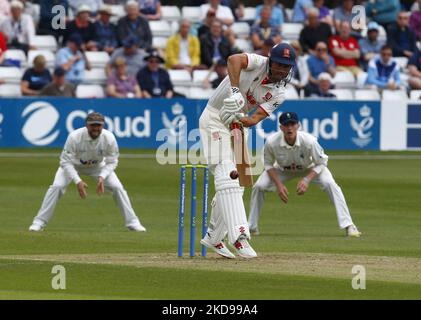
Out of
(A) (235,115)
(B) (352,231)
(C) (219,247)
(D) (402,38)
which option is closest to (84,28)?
(D) (402,38)

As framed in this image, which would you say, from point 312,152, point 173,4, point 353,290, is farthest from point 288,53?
point 173,4

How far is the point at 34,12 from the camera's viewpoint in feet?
86.1

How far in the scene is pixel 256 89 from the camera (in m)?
11.9

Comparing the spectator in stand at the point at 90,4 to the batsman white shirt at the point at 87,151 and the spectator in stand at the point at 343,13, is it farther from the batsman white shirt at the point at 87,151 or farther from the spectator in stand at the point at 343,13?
the batsman white shirt at the point at 87,151

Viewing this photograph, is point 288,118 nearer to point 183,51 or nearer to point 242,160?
point 242,160

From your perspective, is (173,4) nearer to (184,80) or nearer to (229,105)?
(184,80)

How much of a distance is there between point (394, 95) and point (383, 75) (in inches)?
21.3

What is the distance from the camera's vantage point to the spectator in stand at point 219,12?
90.4 ft

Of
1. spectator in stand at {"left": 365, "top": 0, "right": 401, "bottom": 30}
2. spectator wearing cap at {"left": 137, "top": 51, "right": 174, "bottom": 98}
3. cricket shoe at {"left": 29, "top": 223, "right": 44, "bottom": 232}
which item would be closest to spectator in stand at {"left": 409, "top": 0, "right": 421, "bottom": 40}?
spectator in stand at {"left": 365, "top": 0, "right": 401, "bottom": 30}

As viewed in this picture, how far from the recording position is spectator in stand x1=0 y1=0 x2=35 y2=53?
2512cm

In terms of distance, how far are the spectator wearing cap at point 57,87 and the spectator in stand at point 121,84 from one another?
0.97 m

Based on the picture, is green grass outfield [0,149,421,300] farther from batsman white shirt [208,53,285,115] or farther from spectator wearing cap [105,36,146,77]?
spectator wearing cap [105,36,146,77]

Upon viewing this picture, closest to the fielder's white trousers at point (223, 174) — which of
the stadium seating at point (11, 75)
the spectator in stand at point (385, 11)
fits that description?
the stadium seating at point (11, 75)

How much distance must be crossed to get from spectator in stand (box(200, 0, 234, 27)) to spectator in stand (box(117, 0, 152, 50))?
1735mm
